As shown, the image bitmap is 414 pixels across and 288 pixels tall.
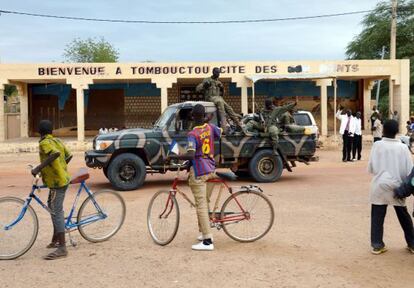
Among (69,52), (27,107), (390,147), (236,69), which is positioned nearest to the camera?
(390,147)

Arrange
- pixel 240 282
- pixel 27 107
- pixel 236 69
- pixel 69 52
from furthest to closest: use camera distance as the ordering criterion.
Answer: pixel 69 52 → pixel 27 107 → pixel 236 69 → pixel 240 282

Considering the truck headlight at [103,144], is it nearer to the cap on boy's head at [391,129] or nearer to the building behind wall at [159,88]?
the cap on boy's head at [391,129]

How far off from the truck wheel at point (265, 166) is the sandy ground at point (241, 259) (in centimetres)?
351

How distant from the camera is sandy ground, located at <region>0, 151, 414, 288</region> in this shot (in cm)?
522

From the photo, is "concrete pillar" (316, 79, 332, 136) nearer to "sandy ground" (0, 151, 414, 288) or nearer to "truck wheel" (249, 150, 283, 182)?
"truck wheel" (249, 150, 283, 182)

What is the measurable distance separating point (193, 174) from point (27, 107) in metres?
23.6

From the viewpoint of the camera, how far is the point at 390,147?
19.6 ft

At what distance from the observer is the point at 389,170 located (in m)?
5.91

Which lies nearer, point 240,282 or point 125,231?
point 240,282

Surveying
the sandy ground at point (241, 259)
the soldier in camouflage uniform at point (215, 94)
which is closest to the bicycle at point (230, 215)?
the sandy ground at point (241, 259)

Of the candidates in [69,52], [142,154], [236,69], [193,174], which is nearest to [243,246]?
[193,174]

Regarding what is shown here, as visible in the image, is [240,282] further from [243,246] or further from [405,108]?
[405,108]

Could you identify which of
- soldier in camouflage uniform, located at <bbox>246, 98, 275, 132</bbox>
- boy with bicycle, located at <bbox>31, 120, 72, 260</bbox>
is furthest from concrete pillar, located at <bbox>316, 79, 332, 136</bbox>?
boy with bicycle, located at <bbox>31, 120, 72, 260</bbox>

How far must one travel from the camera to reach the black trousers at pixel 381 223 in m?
6.02
